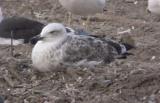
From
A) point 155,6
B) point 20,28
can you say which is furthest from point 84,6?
point 20,28

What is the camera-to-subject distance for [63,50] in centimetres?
720

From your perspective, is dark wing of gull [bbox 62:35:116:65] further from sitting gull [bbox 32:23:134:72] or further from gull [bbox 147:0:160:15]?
gull [bbox 147:0:160:15]

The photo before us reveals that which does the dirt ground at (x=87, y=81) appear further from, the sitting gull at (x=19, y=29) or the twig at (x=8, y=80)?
the sitting gull at (x=19, y=29)

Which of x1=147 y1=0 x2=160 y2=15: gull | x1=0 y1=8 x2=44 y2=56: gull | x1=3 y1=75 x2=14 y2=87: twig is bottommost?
x1=3 y1=75 x2=14 y2=87: twig

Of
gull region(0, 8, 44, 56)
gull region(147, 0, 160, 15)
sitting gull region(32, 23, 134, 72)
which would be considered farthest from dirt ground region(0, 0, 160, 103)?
gull region(147, 0, 160, 15)

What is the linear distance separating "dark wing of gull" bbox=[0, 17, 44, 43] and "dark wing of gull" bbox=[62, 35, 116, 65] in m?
2.16

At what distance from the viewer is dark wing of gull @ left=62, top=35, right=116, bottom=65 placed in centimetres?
724

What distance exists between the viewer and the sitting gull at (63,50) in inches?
282

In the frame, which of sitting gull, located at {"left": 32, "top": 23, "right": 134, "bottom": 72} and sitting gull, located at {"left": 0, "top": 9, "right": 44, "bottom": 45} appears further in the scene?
sitting gull, located at {"left": 0, "top": 9, "right": 44, "bottom": 45}

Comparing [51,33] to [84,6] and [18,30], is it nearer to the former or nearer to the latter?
[18,30]

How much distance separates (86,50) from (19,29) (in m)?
2.55

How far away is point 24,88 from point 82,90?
641 millimetres

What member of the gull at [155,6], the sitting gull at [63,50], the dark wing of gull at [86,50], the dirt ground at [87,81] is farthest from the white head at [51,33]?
the gull at [155,6]

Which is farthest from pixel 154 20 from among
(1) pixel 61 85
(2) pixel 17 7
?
(1) pixel 61 85
